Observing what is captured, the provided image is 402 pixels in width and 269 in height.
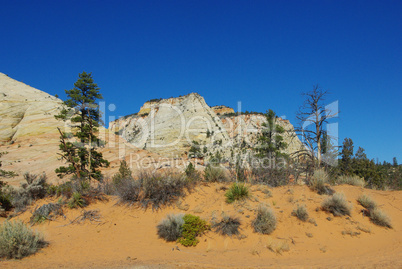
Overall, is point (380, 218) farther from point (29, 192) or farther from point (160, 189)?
point (29, 192)

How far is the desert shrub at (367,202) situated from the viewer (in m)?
8.16

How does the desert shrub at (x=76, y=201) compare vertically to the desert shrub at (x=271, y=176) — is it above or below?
below

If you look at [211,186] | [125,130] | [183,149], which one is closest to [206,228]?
[211,186]

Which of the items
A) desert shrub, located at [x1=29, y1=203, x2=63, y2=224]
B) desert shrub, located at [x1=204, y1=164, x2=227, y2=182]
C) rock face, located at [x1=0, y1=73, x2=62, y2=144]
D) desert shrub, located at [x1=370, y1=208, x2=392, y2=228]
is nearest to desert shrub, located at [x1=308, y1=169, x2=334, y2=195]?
desert shrub, located at [x1=370, y1=208, x2=392, y2=228]

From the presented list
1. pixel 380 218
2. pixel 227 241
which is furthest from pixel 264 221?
pixel 380 218

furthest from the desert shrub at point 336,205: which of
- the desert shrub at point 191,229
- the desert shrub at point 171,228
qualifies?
the desert shrub at point 171,228

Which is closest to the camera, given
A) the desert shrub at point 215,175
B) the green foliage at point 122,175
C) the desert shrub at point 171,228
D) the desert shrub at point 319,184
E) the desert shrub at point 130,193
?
the desert shrub at point 171,228

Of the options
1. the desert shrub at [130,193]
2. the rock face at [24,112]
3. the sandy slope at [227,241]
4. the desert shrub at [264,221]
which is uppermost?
the rock face at [24,112]

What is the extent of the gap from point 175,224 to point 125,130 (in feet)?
211

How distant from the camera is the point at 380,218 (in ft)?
24.8

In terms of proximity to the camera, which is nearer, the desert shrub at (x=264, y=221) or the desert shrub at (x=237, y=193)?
the desert shrub at (x=264, y=221)

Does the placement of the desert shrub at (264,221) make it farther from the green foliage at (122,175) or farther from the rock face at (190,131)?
the rock face at (190,131)

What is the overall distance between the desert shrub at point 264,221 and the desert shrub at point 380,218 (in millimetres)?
3363

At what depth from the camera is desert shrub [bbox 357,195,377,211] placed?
8.16 meters
